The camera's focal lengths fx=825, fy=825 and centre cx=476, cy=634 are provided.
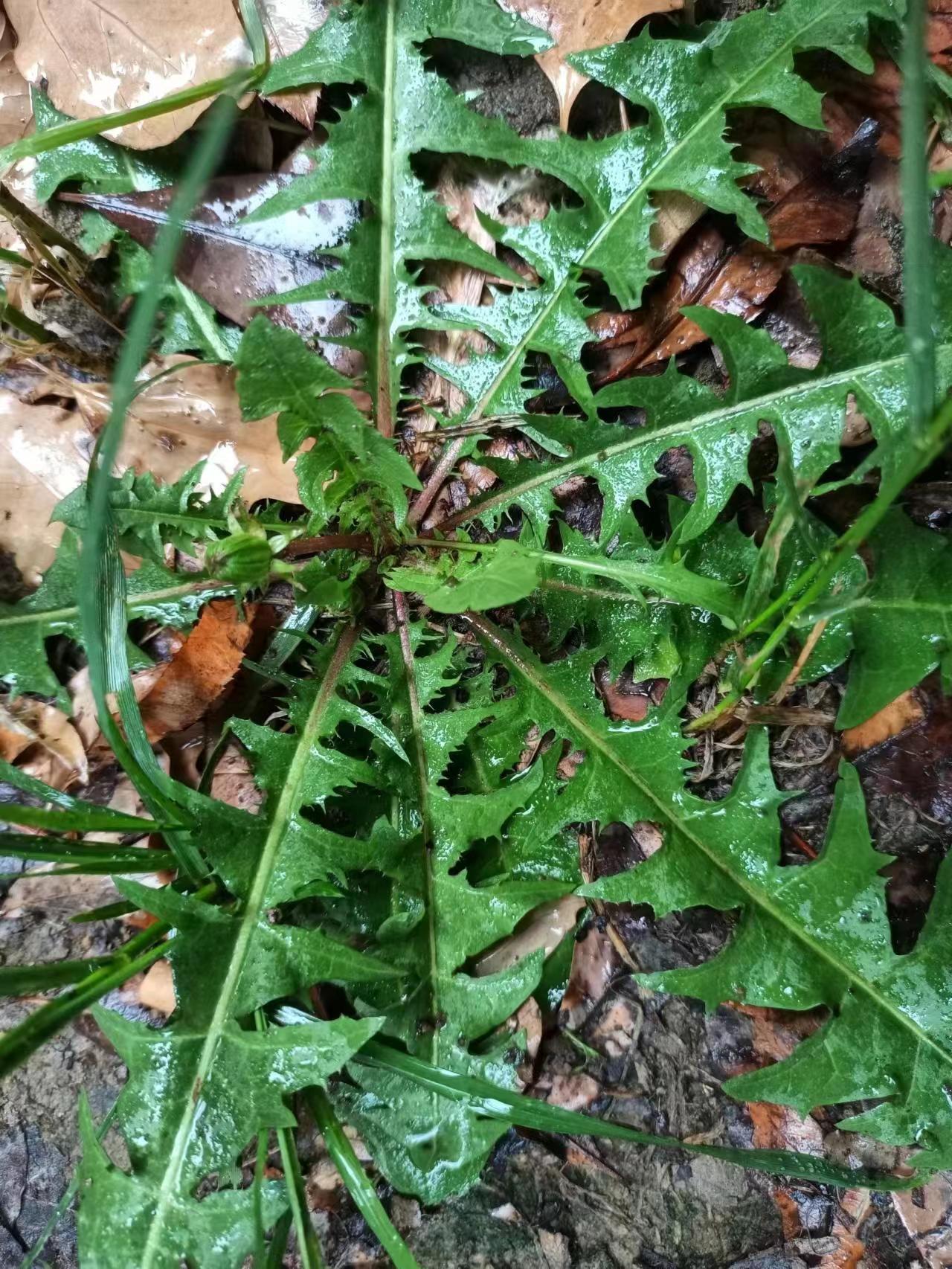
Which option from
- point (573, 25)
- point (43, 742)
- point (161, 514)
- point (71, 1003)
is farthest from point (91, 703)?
point (573, 25)

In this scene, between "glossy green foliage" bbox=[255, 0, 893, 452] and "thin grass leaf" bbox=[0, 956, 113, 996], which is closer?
"thin grass leaf" bbox=[0, 956, 113, 996]

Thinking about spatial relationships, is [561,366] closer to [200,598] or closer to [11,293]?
[200,598]

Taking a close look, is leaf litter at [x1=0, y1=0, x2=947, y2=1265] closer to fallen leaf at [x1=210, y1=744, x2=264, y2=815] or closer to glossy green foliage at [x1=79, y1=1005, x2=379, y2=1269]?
fallen leaf at [x1=210, y1=744, x2=264, y2=815]

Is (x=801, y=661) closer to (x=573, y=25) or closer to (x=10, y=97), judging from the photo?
(x=573, y=25)

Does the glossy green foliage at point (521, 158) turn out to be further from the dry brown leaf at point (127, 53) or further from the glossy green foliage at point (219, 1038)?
the glossy green foliage at point (219, 1038)

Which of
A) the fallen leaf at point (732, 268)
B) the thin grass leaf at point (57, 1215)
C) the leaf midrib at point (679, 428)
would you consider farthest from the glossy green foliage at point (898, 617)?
the thin grass leaf at point (57, 1215)

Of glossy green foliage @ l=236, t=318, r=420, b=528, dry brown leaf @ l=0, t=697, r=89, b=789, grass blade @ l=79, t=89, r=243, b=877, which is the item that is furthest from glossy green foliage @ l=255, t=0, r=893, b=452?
dry brown leaf @ l=0, t=697, r=89, b=789

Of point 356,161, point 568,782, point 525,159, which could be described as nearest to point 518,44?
point 525,159
